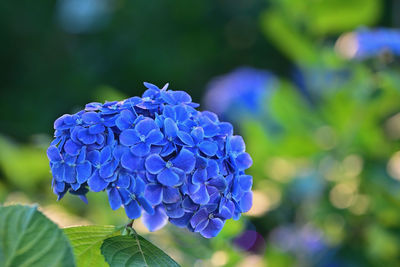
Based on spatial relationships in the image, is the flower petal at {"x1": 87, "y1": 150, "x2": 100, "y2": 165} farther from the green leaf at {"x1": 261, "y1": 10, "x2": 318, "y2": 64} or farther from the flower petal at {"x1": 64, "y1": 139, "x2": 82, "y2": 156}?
the green leaf at {"x1": 261, "y1": 10, "x2": 318, "y2": 64}

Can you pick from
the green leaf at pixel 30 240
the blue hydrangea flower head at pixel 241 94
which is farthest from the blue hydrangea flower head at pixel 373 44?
the green leaf at pixel 30 240

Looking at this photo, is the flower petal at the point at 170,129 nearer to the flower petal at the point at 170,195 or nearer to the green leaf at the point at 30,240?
the flower petal at the point at 170,195

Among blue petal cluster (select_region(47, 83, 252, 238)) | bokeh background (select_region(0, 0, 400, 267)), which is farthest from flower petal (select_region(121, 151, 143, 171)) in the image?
bokeh background (select_region(0, 0, 400, 267))

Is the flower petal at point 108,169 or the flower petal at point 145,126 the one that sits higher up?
the flower petal at point 145,126

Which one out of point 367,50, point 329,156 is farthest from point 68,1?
point 367,50

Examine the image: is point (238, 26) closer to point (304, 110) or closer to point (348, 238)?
point (304, 110)

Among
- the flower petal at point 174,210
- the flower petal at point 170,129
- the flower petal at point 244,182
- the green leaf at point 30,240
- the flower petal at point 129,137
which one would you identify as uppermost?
the flower petal at point 170,129
